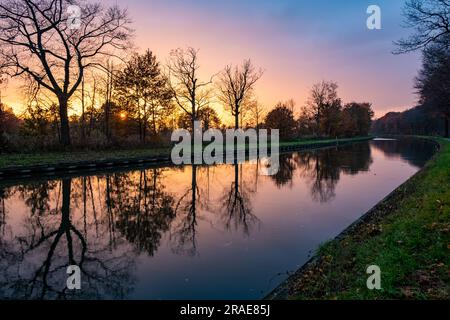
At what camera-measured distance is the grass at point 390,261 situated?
13.7 ft

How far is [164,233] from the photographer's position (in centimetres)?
752

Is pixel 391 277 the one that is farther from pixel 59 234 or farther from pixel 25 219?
pixel 25 219

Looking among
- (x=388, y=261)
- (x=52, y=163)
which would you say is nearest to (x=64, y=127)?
(x=52, y=163)

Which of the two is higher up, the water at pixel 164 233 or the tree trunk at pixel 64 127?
the tree trunk at pixel 64 127

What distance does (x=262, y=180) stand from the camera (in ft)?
52.8

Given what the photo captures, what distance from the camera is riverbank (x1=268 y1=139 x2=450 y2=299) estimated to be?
165 inches

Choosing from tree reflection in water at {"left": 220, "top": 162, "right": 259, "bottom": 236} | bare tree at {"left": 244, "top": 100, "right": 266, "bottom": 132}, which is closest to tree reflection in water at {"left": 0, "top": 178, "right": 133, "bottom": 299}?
tree reflection in water at {"left": 220, "top": 162, "right": 259, "bottom": 236}

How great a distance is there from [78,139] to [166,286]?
2389cm

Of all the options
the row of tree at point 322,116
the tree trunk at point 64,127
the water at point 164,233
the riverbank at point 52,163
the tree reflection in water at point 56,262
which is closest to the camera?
the tree reflection in water at point 56,262

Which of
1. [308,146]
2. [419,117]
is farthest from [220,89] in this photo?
[419,117]

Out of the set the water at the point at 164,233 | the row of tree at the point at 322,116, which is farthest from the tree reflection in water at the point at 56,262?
the row of tree at the point at 322,116

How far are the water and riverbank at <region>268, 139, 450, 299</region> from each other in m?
0.56

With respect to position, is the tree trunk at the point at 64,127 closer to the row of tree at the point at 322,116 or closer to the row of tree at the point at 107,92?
the row of tree at the point at 107,92

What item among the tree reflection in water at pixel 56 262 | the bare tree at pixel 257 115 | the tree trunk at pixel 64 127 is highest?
the bare tree at pixel 257 115
